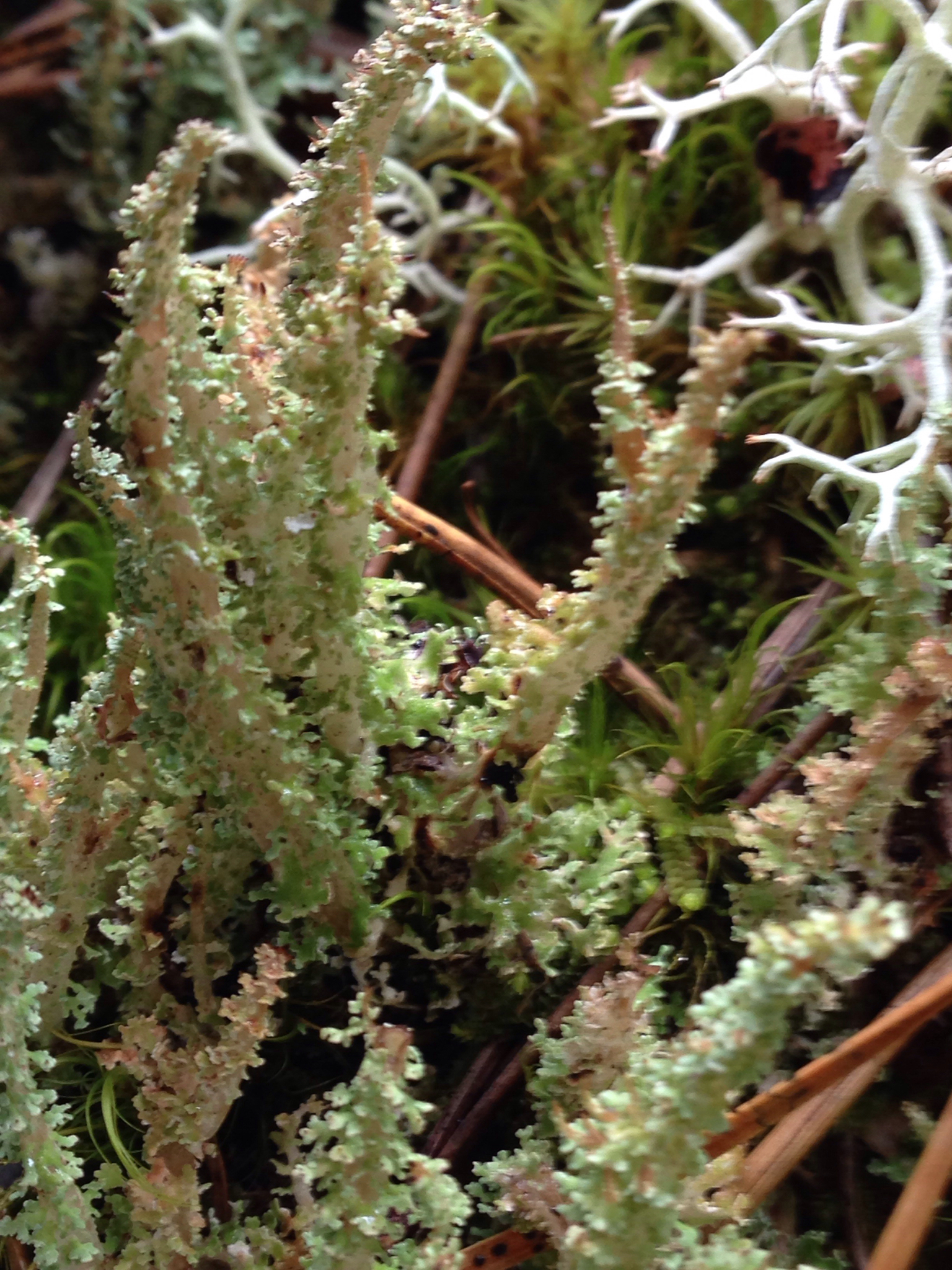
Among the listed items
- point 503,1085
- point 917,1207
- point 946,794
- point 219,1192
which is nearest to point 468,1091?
point 503,1085

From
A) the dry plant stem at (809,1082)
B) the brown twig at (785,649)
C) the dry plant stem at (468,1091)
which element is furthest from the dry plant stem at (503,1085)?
the brown twig at (785,649)

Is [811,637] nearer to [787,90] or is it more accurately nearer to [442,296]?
[787,90]

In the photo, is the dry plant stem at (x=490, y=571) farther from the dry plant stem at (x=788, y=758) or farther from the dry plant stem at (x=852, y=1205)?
the dry plant stem at (x=852, y=1205)

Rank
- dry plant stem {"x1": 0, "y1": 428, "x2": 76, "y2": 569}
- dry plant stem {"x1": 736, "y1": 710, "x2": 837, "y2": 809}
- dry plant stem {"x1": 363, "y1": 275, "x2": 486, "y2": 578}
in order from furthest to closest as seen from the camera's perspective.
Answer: dry plant stem {"x1": 0, "y1": 428, "x2": 76, "y2": 569}, dry plant stem {"x1": 363, "y1": 275, "x2": 486, "y2": 578}, dry plant stem {"x1": 736, "y1": 710, "x2": 837, "y2": 809}

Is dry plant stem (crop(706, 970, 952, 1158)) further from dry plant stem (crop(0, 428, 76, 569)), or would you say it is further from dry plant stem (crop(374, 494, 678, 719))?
dry plant stem (crop(0, 428, 76, 569))

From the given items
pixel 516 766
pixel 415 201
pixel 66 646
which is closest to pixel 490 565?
pixel 516 766

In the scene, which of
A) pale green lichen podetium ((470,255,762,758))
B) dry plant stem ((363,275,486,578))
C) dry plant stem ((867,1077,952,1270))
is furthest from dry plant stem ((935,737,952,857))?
dry plant stem ((363,275,486,578))
